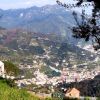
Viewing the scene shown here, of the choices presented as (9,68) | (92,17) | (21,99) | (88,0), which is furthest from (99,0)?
(9,68)

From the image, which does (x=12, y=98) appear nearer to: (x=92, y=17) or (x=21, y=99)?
(x=21, y=99)

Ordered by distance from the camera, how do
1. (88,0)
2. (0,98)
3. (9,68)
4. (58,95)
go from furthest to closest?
(9,68) < (88,0) < (58,95) < (0,98)

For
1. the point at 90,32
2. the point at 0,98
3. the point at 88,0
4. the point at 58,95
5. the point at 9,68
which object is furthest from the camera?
the point at 9,68

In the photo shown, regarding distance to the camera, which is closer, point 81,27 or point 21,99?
point 21,99

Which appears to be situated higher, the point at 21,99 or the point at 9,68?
the point at 21,99

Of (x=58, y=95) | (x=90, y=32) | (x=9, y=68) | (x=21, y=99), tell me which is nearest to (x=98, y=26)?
(x=90, y=32)

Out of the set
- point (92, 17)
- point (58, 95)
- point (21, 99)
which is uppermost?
point (92, 17)

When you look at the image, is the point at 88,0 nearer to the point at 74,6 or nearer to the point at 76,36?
the point at 74,6

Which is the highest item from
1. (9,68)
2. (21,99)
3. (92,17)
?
(92,17)

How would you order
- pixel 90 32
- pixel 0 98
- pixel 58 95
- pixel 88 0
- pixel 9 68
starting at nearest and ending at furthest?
pixel 0 98
pixel 58 95
pixel 88 0
pixel 90 32
pixel 9 68
